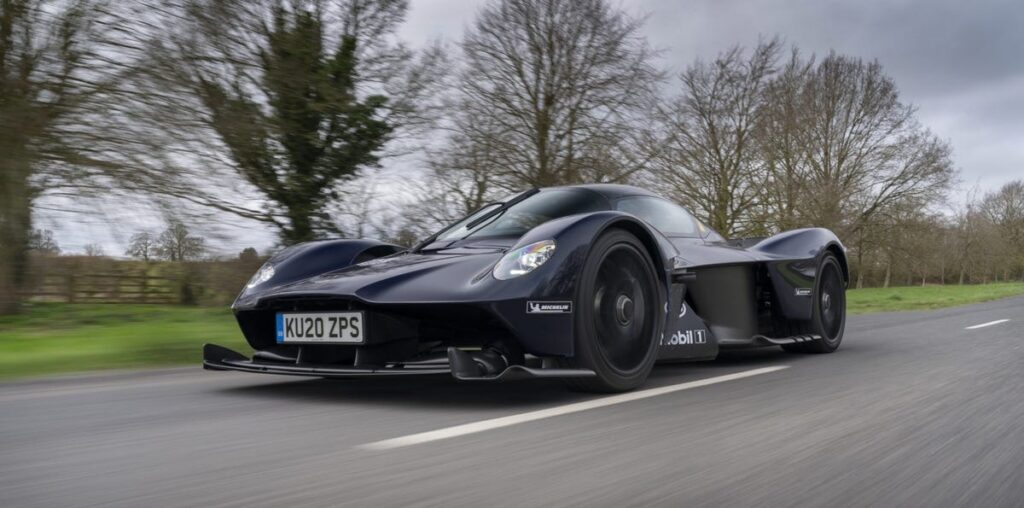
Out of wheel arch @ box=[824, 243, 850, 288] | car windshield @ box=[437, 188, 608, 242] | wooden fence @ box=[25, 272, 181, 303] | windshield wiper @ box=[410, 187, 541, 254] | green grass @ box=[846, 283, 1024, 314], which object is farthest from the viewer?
green grass @ box=[846, 283, 1024, 314]

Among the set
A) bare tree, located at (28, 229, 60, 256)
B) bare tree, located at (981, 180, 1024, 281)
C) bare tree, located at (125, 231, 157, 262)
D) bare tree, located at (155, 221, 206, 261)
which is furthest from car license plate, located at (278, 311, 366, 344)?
bare tree, located at (981, 180, 1024, 281)

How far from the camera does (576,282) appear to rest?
3605 millimetres

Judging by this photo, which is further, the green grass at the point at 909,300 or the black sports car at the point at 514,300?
the green grass at the point at 909,300

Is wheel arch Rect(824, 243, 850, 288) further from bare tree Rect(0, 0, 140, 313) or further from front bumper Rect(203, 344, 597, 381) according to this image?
bare tree Rect(0, 0, 140, 313)

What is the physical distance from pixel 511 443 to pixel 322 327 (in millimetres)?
1289

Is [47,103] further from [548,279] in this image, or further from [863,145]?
[863,145]

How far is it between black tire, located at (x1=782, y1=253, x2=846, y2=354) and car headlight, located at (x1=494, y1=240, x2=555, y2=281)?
308 cm

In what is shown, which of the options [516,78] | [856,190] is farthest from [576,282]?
[856,190]

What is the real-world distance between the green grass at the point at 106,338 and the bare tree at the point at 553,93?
25.7 ft

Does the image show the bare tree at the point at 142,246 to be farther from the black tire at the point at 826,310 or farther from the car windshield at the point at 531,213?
the black tire at the point at 826,310

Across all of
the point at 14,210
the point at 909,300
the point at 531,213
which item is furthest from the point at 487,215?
the point at 909,300

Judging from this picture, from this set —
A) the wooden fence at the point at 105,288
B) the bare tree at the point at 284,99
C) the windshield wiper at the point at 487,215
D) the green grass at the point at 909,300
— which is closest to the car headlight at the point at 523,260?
the windshield wiper at the point at 487,215

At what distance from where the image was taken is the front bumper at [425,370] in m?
3.25

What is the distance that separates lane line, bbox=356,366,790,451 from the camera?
2.71m
